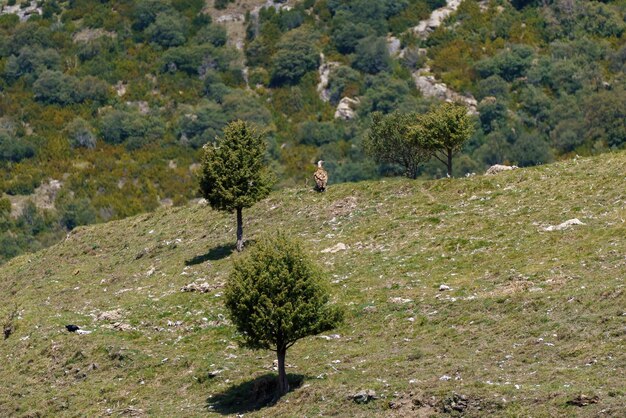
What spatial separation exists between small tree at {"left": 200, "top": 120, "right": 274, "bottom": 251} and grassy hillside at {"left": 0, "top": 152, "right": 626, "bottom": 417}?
3414 mm

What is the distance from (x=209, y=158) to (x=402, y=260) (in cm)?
1307

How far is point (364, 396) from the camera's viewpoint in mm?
42281

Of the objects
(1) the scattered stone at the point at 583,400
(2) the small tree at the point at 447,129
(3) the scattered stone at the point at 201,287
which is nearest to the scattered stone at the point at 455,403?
(1) the scattered stone at the point at 583,400

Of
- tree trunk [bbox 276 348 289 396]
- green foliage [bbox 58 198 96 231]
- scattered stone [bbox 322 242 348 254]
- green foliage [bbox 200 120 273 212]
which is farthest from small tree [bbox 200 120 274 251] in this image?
green foliage [bbox 58 198 96 231]

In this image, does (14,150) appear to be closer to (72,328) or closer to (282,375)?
(72,328)

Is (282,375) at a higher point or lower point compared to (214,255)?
lower

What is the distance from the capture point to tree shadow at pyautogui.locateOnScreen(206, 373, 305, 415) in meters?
45.4

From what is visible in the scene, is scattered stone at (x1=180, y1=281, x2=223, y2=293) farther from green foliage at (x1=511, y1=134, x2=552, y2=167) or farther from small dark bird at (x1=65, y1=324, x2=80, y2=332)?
green foliage at (x1=511, y1=134, x2=552, y2=167)

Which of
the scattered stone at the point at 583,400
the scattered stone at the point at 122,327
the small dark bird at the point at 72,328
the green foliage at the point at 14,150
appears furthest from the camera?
the green foliage at the point at 14,150

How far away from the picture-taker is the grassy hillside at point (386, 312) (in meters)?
42.4

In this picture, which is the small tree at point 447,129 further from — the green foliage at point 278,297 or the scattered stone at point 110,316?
the green foliage at point 278,297

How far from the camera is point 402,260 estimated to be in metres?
59.7

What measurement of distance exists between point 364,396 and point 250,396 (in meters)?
5.73

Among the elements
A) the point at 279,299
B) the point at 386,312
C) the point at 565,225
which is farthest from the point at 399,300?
the point at 279,299
